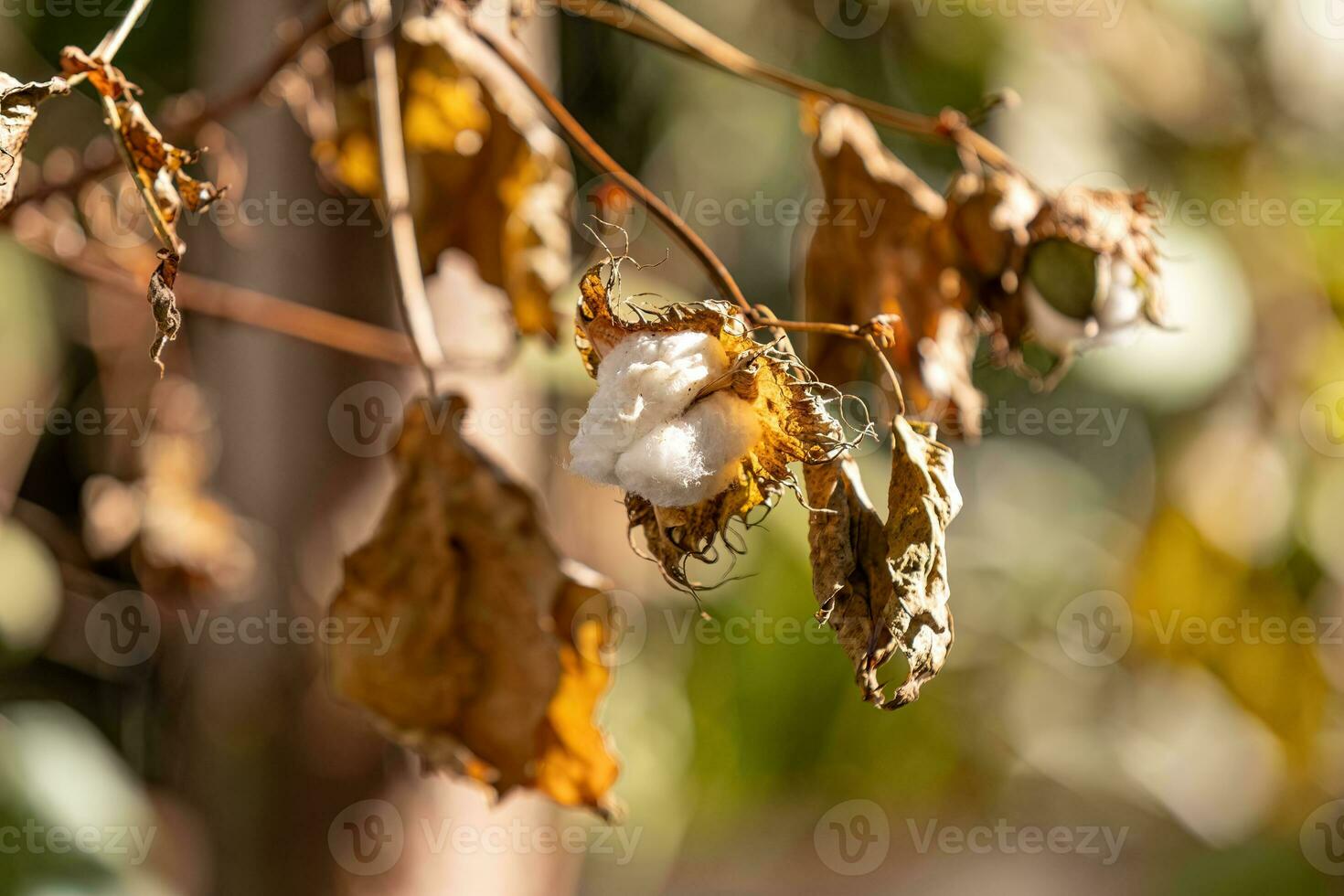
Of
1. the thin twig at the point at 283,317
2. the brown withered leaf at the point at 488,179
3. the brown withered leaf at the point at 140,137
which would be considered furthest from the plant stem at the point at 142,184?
the thin twig at the point at 283,317

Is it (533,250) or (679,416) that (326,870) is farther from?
(679,416)

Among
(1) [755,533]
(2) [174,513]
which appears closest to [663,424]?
(2) [174,513]

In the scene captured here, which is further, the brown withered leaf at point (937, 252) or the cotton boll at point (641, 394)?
the brown withered leaf at point (937, 252)

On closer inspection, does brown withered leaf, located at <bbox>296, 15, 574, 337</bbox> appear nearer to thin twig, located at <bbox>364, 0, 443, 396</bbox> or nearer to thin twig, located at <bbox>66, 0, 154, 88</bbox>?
thin twig, located at <bbox>364, 0, 443, 396</bbox>

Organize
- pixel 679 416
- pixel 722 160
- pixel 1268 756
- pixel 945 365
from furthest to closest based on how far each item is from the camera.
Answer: pixel 722 160, pixel 1268 756, pixel 945 365, pixel 679 416

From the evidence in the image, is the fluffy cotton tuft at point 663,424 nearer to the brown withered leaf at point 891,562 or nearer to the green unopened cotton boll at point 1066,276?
the brown withered leaf at point 891,562

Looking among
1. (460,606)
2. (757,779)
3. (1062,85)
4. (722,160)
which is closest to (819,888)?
(757,779)

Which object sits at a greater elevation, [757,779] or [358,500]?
[358,500]

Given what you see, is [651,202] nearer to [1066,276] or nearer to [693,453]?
[693,453]
